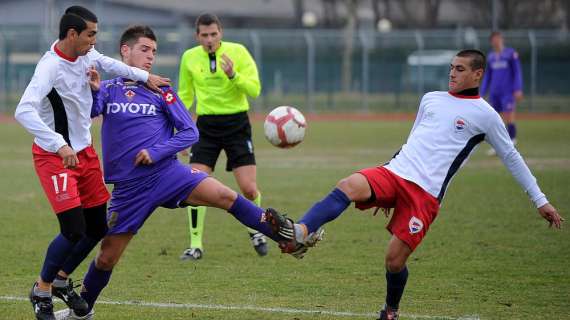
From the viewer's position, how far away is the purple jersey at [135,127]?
632 cm

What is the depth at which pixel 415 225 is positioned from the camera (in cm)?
610

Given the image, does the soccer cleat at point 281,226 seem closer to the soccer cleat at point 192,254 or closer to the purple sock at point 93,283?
the purple sock at point 93,283

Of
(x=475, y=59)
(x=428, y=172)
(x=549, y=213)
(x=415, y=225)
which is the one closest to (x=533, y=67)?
(x=475, y=59)

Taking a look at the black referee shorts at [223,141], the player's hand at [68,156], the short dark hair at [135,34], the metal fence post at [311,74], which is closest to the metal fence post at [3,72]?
the metal fence post at [311,74]

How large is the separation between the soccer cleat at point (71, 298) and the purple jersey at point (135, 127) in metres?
0.79

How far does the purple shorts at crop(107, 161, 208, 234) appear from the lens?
→ 6277mm

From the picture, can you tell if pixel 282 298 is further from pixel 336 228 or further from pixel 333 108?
pixel 333 108

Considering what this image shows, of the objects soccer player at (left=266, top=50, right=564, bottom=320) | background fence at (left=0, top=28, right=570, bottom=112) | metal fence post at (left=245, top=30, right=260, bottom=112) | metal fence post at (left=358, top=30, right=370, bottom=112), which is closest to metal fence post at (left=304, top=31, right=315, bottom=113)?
background fence at (left=0, top=28, right=570, bottom=112)

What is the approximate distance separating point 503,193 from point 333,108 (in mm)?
21661

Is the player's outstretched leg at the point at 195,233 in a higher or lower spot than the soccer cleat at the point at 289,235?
lower

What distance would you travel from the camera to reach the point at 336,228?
1091 cm

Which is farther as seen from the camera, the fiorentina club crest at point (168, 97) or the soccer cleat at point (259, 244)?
the soccer cleat at point (259, 244)

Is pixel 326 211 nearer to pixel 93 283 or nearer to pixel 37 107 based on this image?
pixel 93 283

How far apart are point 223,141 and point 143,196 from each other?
329 cm
